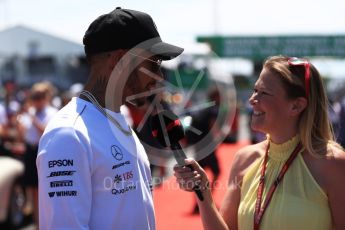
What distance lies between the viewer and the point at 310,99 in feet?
9.38

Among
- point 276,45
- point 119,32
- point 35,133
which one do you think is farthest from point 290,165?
point 276,45

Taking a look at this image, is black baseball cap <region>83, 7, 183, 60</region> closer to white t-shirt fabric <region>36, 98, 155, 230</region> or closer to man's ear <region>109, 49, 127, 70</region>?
man's ear <region>109, 49, 127, 70</region>

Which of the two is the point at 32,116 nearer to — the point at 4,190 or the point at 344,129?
the point at 4,190

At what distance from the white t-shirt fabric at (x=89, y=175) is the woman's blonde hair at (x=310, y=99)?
95 centimetres

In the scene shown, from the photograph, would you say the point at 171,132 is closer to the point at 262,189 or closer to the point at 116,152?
the point at 116,152

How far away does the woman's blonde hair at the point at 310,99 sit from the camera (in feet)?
9.34

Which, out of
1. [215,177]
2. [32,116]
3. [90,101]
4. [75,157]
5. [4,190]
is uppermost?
[90,101]

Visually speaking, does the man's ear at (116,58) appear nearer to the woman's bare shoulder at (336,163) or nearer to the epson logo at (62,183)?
the epson logo at (62,183)

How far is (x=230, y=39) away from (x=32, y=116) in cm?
2309

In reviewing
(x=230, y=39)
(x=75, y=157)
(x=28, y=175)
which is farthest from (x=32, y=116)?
(x=230, y=39)

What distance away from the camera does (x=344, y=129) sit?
10.0m

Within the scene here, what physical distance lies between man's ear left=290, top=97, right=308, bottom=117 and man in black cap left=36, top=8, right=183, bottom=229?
0.79 m

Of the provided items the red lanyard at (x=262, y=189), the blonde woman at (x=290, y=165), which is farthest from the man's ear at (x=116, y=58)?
the red lanyard at (x=262, y=189)

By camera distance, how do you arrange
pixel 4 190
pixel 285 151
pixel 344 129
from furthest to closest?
pixel 344 129 < pixel 4 190 < pixel 285 151
